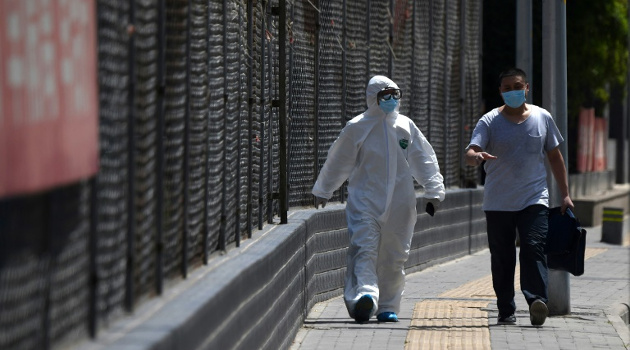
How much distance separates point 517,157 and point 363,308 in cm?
145

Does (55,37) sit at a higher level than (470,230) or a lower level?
higher

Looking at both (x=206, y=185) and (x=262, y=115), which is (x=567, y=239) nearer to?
(x=262, y=115)

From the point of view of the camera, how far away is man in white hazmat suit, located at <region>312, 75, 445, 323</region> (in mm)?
10031

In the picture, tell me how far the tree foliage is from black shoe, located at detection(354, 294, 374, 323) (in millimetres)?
19530

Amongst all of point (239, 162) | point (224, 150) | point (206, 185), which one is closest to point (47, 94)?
point (206, 185)

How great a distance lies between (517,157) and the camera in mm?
9750

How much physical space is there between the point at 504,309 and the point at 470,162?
1.11 m

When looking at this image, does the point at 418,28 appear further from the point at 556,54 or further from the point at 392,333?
the point at 392,333

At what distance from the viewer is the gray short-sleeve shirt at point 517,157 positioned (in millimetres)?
9688

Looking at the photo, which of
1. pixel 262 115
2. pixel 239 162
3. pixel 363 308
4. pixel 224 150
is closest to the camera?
pixel 224 150

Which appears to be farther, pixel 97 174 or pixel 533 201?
pixel 533 201

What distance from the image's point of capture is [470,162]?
951 cm

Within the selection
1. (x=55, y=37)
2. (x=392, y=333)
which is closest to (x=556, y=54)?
(x=392, y=333)

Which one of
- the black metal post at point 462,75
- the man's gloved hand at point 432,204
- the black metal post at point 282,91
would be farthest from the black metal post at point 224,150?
the black metal post at point 462,75
